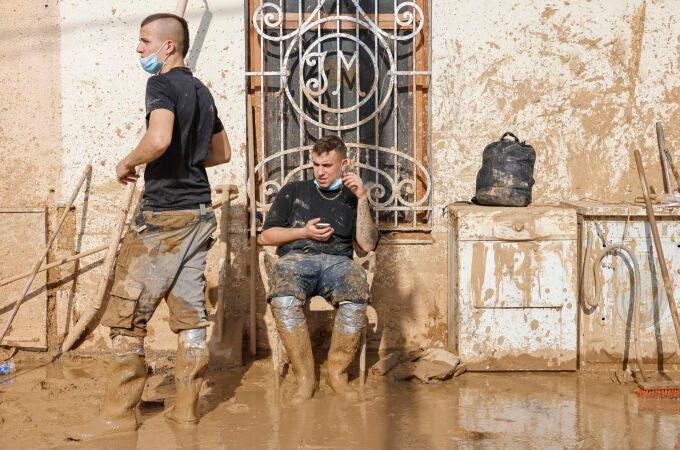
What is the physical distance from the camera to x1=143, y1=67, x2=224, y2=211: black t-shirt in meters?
4.11

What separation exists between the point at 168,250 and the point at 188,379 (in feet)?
2.14

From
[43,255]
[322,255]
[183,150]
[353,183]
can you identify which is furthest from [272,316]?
[43,255]

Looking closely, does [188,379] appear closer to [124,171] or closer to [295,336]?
[295,336]

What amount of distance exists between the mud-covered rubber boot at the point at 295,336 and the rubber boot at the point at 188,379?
0.70m

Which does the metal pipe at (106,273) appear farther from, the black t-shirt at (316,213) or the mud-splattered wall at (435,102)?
the black t-shirt at (316,213)

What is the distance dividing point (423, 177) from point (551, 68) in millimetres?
1139

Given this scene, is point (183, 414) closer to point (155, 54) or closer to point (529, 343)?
point (155, 54)

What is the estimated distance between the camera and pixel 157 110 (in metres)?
3.97

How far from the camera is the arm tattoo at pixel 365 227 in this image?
5.05 meters

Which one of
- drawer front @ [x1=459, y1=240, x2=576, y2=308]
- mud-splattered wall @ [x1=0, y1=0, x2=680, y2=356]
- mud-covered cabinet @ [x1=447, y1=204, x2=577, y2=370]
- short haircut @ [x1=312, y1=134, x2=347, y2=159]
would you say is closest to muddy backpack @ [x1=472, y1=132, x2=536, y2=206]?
mud-covered cabinet @ [x1=447, y1=204, x2=577, y2=370]

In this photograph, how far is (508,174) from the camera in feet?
17.5

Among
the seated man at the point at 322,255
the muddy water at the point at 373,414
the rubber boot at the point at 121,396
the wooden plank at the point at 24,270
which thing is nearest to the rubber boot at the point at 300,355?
the seated man at the point at 322,255

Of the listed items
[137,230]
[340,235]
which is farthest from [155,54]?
[340,235]

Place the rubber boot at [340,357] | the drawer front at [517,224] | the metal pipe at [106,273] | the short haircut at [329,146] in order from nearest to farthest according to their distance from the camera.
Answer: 1. the rubber boot at [340,357]
2. the short haircut at [329,146]
3. the drawer front at [517,224]
4. the metal pipe at [106,273]
